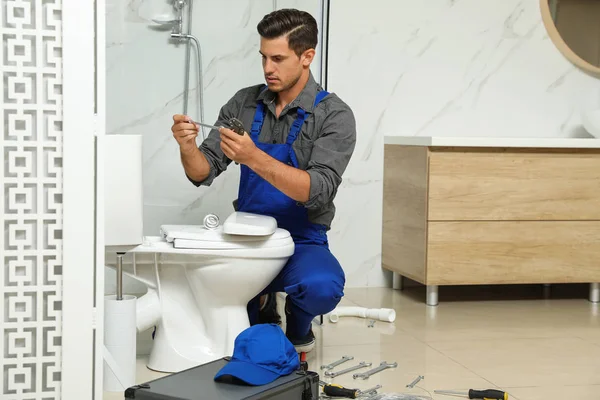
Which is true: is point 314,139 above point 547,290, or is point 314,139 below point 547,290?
above

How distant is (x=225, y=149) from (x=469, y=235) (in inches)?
60.3

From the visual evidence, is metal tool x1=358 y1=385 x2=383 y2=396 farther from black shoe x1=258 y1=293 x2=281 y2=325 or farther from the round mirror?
the round mirror

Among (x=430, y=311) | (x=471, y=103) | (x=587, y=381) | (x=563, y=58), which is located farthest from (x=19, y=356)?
(x=563, y=58)

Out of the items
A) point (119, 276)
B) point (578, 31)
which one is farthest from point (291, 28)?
point (578, 31)

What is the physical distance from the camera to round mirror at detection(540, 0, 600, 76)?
4.30 meters

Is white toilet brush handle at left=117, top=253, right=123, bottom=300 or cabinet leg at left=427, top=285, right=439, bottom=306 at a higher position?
white toilet brush handle at left=117, top=253, right=123, bottom=300

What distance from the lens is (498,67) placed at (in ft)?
13.9

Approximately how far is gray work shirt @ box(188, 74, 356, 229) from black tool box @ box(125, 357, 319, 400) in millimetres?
688

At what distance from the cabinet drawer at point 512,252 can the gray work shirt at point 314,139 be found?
910 millimetres

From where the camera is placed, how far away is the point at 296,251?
2.95 meters

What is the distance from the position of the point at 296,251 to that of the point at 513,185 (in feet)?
4.31

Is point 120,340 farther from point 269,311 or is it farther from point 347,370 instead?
point 269,311

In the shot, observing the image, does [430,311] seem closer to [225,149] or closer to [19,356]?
[225,149]

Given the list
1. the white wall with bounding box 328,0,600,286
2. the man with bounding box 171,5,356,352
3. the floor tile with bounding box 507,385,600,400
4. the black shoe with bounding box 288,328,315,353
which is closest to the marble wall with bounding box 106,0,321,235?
the man with bounding box 171,5,356,352
